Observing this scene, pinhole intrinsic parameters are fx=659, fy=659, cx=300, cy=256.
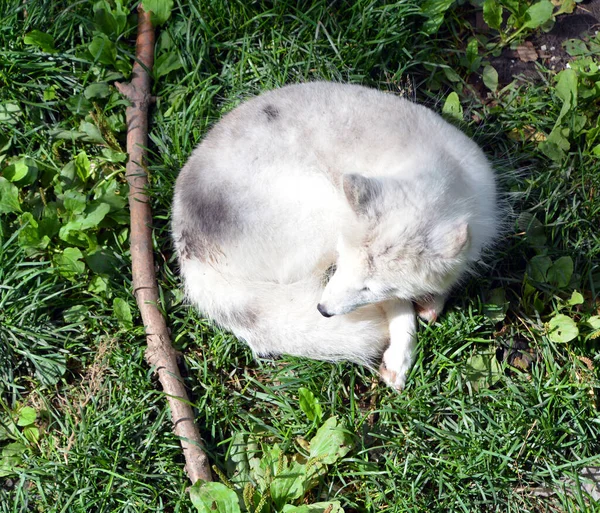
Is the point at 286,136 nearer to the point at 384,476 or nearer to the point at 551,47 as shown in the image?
the point at 384,476

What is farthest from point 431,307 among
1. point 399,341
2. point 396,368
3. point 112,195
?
point 112,195

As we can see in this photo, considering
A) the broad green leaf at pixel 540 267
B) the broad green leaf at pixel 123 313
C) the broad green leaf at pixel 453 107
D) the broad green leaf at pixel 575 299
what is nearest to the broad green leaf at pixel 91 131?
the broad green leaf at pixel 123 313

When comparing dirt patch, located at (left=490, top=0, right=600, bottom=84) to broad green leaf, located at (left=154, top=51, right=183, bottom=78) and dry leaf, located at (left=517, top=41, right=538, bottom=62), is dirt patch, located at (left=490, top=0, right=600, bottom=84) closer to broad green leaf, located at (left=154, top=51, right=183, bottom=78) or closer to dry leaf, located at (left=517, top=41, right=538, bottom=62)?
dry leaf, located at (left=517, top=41, right=538, bottom=62)

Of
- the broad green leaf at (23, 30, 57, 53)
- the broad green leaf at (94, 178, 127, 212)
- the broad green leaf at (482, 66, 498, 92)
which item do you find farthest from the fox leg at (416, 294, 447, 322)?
the broad green leaf at (23, 30, 57, 53)

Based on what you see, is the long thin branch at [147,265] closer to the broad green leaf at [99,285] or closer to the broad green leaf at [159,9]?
the broad green leaf at [159,9]

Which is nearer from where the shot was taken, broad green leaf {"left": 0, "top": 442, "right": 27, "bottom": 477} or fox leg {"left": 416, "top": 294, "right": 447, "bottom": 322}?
broad green leaf {"left": 0, "top": 442, "right": 27, "bottom": 477}

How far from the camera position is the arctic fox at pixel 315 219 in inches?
116

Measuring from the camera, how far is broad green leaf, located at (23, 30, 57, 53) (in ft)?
12.5

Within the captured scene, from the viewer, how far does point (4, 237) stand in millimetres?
3561

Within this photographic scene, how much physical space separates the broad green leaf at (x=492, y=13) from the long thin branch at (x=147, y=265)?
2023 mm

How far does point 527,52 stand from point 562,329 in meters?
1.84

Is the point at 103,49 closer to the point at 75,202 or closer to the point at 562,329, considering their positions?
the point at 75,202

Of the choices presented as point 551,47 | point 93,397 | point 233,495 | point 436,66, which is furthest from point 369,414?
point 551,47

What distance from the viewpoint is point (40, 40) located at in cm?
383
